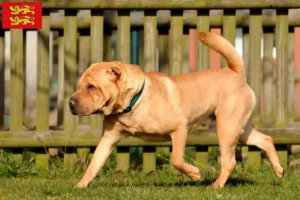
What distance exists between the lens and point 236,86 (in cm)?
636

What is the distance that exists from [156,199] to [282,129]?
8.10ft

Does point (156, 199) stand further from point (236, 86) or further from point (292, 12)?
point (292, 12)

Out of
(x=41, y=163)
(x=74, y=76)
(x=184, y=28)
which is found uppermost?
(x=184, y=28)

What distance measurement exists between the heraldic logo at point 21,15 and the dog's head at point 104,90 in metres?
1.66

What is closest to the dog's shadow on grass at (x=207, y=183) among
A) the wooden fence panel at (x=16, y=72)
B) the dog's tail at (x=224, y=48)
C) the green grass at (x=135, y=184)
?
the green grass at (x=135, y=184)

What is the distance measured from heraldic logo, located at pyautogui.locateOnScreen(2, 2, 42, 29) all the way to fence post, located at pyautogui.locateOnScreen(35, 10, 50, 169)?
0.07 m

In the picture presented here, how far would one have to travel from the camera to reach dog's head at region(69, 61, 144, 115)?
5676 millimetres

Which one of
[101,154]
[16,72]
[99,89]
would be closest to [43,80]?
[16,72]

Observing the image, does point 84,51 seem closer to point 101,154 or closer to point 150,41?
point 150,41

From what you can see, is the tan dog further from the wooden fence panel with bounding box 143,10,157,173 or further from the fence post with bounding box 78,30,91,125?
the fence post with bounding box 78,30,91,125

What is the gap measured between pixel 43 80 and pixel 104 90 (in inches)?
67.6

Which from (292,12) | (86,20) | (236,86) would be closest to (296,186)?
(236,86)

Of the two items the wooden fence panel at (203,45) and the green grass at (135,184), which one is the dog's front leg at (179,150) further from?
the wooden fence panel at (203,45)

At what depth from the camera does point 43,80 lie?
7.30 meters
